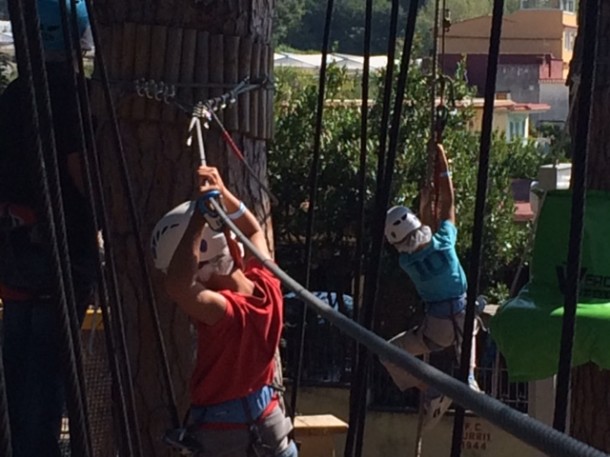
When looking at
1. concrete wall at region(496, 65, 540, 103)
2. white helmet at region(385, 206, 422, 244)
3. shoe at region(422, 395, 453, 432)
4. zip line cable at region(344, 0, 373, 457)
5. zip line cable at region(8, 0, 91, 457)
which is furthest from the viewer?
concrete wall at region(496, 65, 540, 103)

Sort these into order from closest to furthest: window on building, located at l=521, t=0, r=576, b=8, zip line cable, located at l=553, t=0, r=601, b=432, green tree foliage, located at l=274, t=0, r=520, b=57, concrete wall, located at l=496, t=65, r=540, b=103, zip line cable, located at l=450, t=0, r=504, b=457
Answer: zip line cable, located at l=553, t=0, r=601, b=432 → zip line cable, located at l=450, t=0, r=504, b=457 → concrete wall, located at l=496, t=65, r=540, b=103 → green tree foliage, located at l=274, t=0, r=520, b=57 → window on building, located at l=521, t=0, r=576, b=8

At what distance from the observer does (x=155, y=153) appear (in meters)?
3.78

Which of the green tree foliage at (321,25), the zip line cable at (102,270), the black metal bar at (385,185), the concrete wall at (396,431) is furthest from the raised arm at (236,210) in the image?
the green tree foliage at (321,25)

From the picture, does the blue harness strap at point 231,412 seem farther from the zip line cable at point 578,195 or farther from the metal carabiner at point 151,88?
the zip line cable at point 578,195

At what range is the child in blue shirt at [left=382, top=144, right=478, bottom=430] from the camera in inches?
173

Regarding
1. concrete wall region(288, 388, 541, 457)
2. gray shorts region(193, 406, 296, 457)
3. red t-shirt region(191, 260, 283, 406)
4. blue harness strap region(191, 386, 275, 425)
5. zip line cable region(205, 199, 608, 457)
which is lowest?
concrete wall region(288, 388, 541, 457)

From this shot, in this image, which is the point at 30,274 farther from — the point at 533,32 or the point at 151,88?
the point at 533,32

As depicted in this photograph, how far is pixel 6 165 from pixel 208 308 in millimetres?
695

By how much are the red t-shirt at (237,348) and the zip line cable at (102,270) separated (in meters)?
0.18

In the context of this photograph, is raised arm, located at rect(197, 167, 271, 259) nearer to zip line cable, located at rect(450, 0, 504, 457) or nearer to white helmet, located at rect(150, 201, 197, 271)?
white helmet, located at rect(150, 201, 197, 271)

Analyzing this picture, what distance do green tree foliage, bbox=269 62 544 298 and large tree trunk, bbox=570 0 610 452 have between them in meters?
9.52

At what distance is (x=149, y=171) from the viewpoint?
3.79 meters

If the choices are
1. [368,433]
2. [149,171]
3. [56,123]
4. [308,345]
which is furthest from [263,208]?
[308,345]

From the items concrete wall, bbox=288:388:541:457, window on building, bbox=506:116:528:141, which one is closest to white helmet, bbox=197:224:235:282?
concrete wall, bbox=288:388:541:457
